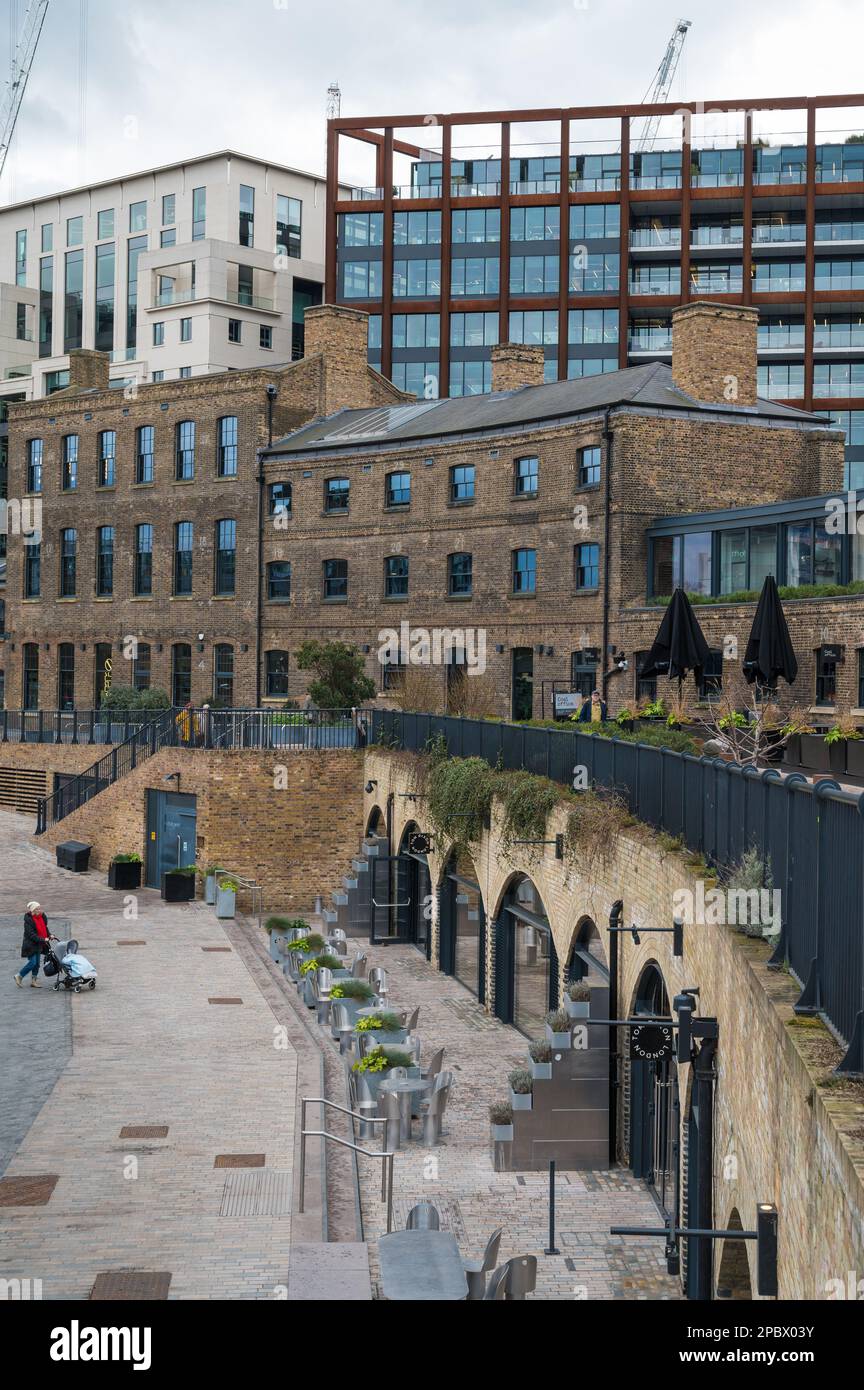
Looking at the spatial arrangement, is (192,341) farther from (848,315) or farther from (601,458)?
(601,458)

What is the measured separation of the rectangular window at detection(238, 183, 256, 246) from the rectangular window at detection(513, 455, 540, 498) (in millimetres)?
40767

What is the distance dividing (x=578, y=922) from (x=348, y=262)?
180 feet

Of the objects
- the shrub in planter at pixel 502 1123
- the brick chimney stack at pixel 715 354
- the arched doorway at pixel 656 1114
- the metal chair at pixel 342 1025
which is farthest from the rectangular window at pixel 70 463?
the arched doorway at pixel 656 1114

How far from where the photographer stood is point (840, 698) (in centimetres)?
2753

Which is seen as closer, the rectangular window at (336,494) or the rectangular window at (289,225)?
the rectangular window at (336,494)

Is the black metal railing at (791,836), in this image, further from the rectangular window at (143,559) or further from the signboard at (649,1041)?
the rectangular window at (143,559)

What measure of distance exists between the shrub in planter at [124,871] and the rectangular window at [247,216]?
157ft

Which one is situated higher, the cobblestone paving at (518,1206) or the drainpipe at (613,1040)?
the drainpipe at (613,1040)

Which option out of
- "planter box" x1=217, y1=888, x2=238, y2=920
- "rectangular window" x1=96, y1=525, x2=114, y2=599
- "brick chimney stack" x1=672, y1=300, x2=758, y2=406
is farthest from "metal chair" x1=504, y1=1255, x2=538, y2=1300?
"rectangular window" x1=96, y1=525, x2=114, y2=599

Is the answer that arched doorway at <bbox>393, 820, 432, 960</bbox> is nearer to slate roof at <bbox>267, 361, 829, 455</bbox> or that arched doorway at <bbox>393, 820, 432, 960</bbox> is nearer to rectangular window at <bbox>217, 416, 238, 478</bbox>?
slate roof at <bbox>267, 361, 829, 455</bbox>

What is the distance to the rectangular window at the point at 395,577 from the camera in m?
41.0

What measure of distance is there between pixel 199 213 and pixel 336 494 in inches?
1458

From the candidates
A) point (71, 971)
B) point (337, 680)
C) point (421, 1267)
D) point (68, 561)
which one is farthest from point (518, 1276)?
point (68, 561)
